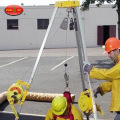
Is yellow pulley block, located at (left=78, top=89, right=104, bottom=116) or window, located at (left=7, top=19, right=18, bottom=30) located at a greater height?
window, located at (left=7, top=19, right=18, bottom=30)

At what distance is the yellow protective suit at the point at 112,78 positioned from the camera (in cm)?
432

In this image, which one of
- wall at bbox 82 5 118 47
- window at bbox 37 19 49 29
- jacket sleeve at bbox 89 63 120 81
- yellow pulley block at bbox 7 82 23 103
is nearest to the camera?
jacket sleeve at bbox 89 63 120 81

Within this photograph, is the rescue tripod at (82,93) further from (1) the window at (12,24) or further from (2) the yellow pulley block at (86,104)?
(1) the window at (12,24)

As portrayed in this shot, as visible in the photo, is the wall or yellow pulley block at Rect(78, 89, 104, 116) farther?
the wall

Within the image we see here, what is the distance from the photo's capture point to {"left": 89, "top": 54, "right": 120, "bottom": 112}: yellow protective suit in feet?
14.2

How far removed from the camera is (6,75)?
15.4 metres

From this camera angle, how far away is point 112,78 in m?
4.38

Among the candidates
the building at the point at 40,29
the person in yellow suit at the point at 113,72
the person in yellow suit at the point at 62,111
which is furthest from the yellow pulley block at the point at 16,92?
the building at the point at 40,29

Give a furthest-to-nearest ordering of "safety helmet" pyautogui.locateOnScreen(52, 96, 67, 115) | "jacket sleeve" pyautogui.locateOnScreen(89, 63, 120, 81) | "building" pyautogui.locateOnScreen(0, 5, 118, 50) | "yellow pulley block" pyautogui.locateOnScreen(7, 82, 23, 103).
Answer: "building" pyautogui.locateOnScreen(0, 5, 118, 50) < "yellow pulley block" pyautogui.locateOnScreen(7, 82, 23, 103) < "safety helmet" pyautogui.locateOnScreen(52, 96, 67, 115) < "jacket sleeve" pyautogui.locateOnScreen(89, 63, 120, 81)

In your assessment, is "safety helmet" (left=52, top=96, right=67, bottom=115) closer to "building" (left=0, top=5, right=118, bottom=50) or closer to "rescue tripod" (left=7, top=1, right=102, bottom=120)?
"rescue tripod" (left=7, top=1, right=102, bottom=120)

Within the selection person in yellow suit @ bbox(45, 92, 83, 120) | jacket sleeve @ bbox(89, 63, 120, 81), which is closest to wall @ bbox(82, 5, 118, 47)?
person in yellow suit @ bbox(45, 92, 83, 120)

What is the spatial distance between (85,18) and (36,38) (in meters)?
5.67

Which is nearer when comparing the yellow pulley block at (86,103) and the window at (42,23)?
the yellow pulley block at (86,103)

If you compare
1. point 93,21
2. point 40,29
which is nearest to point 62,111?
point 40,29
